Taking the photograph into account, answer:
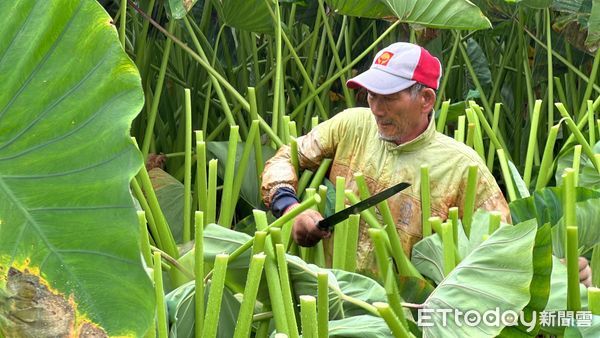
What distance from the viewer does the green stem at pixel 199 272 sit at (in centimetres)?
103

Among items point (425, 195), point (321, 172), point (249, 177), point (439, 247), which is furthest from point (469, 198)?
point (249, 177)

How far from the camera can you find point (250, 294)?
0.96 meters

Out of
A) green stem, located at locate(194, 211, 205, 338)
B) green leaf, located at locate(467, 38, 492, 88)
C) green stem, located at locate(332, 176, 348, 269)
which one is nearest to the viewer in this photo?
green stem, located at locate(194, 211, 205, 338)

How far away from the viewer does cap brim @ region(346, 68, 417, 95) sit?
1707 millimetres

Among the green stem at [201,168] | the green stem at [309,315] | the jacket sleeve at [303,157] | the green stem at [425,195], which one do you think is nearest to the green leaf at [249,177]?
the jacket sleeve at [303,157]

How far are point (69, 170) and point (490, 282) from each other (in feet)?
1.40

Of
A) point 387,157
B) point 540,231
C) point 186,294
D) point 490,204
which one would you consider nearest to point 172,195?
point 387,157

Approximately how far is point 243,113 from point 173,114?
180 millimetres

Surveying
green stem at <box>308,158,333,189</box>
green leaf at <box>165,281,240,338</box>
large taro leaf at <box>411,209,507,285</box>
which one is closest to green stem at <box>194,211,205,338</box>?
green leaf at <box>165,281,240,338</box>

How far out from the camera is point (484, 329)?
39.9 inches

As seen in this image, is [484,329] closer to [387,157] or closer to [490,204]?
[490,204]

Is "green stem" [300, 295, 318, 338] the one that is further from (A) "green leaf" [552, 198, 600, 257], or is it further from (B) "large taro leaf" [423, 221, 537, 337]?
(A) "green leaf" [552, 198, 600, 257]

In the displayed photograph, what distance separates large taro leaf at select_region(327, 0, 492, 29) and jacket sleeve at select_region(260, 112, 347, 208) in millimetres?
452

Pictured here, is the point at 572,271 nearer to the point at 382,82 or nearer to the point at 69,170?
the point at 69,170
